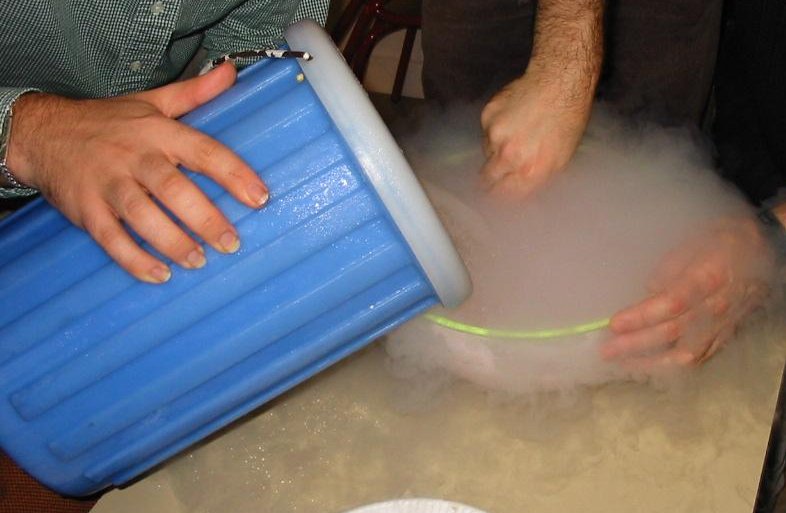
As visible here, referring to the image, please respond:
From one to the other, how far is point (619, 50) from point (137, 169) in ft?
3.22

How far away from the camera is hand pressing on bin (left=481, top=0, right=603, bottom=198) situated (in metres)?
0.98

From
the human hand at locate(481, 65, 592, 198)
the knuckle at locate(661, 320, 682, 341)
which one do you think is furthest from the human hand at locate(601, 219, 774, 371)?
the human hand at locate(481, 65, 592, 198)

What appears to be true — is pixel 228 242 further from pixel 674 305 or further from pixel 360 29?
pixel 360 29

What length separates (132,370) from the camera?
0.69 metres

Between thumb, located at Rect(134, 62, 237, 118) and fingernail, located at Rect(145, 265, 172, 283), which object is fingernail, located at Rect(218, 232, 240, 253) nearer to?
fingernail, located at Rect(145, 265, 172, 283)

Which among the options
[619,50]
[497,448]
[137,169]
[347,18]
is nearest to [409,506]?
[497,448]

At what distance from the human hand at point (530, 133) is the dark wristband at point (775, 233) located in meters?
0.27

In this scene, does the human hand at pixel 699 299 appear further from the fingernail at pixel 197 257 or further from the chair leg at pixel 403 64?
the chair leg at pixel 403 64

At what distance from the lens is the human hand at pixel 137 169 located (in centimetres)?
65

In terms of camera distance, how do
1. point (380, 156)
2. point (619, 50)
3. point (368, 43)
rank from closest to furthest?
point (380, 156) → point (619, 50) → point (368, 43)

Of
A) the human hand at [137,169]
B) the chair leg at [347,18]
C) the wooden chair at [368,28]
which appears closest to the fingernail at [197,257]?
the human hand at [137,169]

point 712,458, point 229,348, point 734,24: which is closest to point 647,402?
point 712,458

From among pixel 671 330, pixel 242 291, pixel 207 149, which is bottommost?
pixel 671 330

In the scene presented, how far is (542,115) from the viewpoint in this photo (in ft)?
3.26
